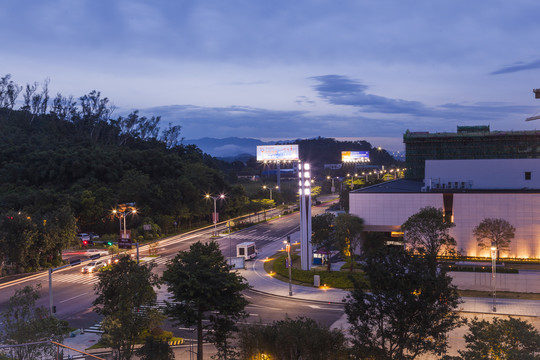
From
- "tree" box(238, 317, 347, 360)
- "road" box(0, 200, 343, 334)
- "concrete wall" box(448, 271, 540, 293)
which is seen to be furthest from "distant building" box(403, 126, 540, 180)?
"tree" box(238, 317, 347, 360)

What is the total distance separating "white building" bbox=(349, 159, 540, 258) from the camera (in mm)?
46969

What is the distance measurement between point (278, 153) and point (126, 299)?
240ft

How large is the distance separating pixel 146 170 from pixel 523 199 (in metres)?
69.0

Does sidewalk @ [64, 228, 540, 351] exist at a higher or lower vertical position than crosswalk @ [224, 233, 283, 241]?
lower

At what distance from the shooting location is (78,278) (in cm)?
4619

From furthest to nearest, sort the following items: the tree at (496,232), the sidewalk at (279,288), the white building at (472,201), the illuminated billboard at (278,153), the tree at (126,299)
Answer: the illuminated billboard at (278,153) < the white building at (472,201) < the tree at (496,232) < the sidewalk at (279,288) < the tree at (126,299)

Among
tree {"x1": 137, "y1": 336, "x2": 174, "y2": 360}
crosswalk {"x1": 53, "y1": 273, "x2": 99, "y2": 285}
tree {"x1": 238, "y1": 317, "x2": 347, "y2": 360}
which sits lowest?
crosswalk {"x1": 53, "y1": 273, "x2": 99, "y2": 285}

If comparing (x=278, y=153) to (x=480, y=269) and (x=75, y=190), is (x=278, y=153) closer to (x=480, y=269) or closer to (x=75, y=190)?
(x=75, y=190)

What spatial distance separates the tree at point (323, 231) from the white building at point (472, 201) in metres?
6.01

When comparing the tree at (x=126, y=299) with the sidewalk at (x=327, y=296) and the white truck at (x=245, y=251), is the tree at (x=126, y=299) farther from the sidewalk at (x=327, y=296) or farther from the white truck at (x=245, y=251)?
the white truck at (x=245, y=251)

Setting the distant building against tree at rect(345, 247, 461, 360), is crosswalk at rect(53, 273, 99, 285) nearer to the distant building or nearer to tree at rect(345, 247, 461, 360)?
tree at rect(345, 247, 461, 360)

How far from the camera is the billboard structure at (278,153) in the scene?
93.4m

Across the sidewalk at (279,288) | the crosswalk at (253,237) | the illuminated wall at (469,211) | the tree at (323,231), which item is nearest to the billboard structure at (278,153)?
the crosswalk at (253,237)

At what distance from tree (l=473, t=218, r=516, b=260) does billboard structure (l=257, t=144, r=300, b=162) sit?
51.2m
